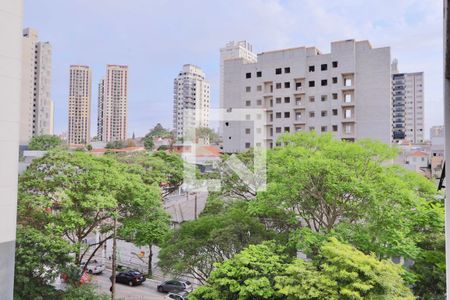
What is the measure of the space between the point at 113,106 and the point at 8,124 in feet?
4.91

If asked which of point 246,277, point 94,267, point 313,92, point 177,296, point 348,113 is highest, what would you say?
point 313,92

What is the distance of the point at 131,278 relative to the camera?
3.90 metres

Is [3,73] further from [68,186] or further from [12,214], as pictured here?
[68,186]

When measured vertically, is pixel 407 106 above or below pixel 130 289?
above

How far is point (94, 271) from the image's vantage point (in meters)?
3.78

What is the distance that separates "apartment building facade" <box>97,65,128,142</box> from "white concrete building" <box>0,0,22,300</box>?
1346 millimetres

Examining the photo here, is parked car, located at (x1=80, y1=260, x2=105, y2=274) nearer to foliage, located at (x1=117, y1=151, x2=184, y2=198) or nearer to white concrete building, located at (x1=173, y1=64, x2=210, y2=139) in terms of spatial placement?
foliage, located at (x1=117, y1=151, x2=184, y2=198)

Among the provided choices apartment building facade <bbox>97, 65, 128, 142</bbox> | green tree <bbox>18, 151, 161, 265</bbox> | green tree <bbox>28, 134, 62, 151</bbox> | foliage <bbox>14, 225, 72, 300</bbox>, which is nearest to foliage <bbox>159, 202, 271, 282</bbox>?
green tree <bbox>18, 151, 161, 265</bbox>

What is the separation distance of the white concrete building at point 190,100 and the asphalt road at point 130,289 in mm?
1542

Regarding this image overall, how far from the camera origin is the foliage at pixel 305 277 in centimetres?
268

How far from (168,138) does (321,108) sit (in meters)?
1.67

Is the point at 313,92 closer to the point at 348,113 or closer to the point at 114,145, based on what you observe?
the point at 348,113

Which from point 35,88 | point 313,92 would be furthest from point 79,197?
point 313,92

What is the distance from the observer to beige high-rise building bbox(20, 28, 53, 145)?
3.73m
